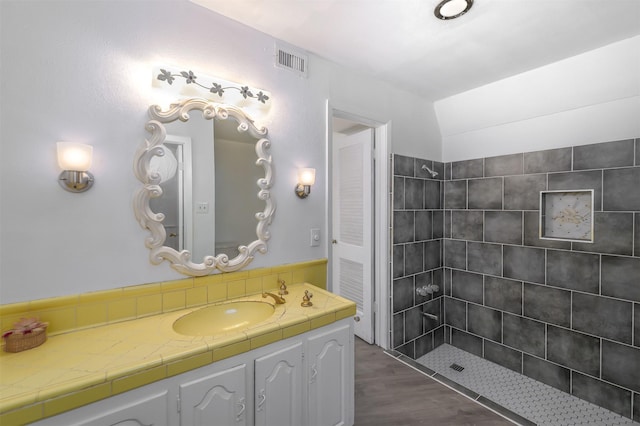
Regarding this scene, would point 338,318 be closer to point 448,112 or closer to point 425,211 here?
point 425,211

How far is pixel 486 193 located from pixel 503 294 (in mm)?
967

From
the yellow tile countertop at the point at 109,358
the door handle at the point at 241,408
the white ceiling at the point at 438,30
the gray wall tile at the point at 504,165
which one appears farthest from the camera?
the gray wall tile at the point at 504,165

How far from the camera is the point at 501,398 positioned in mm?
2166

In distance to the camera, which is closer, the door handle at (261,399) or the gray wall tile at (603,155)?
the door handle at (261,399)

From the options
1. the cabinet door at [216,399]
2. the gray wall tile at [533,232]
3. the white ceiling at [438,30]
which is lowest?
the cabinet door at [216,399]

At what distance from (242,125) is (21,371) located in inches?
55.9

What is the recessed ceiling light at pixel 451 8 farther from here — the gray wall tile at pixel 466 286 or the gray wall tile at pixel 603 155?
the gray wall tile at pixel 466 286

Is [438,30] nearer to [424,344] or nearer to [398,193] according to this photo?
[398,193]

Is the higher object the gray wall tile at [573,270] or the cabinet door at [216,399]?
the gray wall tile at [573,270]

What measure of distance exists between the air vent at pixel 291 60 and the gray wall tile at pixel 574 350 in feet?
9.45

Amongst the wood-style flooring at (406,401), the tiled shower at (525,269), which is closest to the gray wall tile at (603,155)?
the tiled shower at (525,269)

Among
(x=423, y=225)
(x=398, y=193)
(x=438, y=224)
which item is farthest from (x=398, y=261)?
(x=438, y=224)

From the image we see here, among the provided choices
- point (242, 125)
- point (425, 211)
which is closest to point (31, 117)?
point (242, 125)

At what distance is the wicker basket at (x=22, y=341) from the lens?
1021 mm
